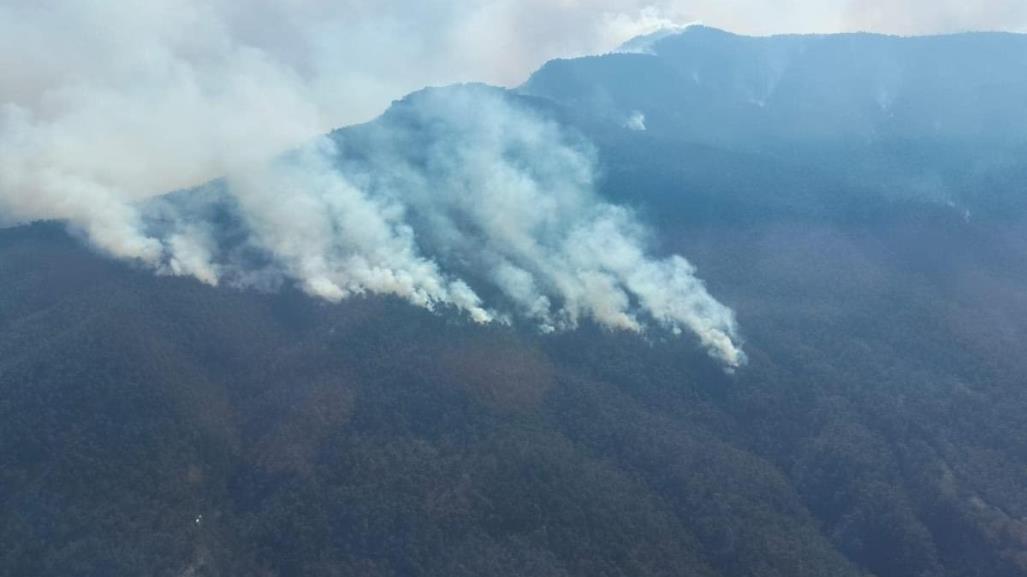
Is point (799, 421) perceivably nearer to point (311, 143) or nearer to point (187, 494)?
point (187, 494)

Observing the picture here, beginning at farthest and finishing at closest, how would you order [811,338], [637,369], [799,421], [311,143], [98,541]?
[311,143] → [811,338] → [637,369] → [799,421] → [98,541]

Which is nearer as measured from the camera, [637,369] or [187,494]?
[187,494]

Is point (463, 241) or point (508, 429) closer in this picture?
point (508, 429)

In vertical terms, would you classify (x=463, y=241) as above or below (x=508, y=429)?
above

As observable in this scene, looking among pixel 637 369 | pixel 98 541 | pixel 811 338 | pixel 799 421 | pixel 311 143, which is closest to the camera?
pixel 98 541

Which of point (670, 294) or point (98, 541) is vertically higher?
point (670, 294)

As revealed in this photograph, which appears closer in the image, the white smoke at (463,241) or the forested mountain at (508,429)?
the forested mountain at (508,429)

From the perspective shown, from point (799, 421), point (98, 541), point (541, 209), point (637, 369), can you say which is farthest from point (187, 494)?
point (541, 209)

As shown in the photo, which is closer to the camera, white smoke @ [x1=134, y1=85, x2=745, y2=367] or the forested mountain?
the forested mountain
